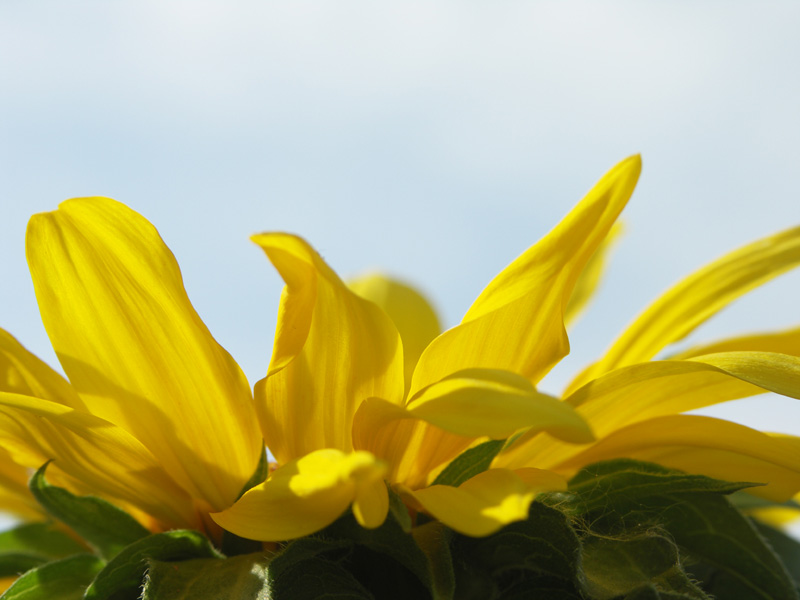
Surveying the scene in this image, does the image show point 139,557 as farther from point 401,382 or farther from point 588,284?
point 588,284

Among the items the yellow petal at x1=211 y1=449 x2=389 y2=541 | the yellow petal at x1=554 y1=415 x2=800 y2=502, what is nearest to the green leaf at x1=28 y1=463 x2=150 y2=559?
the yellow petal at x1=211 y1=449 x2=389 y2=541

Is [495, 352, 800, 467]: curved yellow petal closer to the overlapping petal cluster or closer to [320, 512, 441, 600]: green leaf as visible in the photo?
the overlapping petal cluster

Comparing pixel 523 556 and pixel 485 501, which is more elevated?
pixel 485 501

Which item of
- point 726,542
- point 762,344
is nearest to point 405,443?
point 726,542

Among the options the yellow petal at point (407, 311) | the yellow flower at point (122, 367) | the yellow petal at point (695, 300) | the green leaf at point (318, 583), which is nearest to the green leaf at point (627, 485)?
the yellow petal at point (695, 300)

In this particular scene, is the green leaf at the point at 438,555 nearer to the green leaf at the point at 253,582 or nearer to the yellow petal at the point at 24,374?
the green leaf at the point at 253,582
